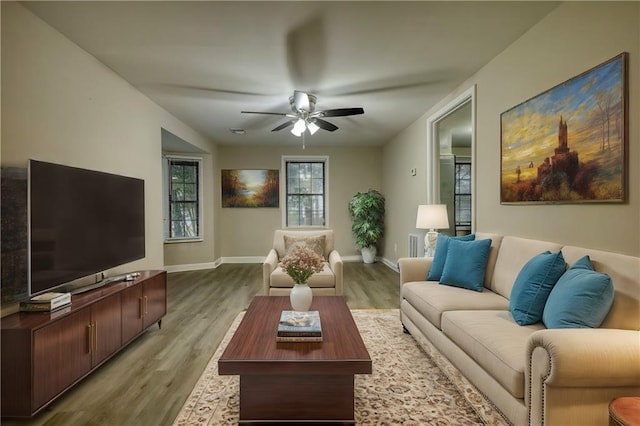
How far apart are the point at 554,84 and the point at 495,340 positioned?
1891 millimetres

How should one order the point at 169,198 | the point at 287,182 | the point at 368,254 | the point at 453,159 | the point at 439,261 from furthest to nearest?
1. the point at 287,182
2. the point at 368,254
3. the point at 169,198
4. the point at 453,159
5. the point at 439,261

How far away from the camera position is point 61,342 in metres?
1.93

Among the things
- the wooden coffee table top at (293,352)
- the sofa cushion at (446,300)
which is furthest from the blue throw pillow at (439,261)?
the wooden coffee table top at (293,352)

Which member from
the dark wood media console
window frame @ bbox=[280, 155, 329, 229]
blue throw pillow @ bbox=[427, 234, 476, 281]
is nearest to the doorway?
blue throw pillow @ bbox=[427, 234, 476, 281]

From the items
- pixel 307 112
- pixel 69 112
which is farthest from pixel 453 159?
pixel 69 112

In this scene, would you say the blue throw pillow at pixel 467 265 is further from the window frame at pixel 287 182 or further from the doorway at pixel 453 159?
the window frame at pixel 287 182

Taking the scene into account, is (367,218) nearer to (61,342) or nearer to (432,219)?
(432,219)

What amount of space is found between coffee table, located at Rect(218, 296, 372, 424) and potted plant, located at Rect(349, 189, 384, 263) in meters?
4.99

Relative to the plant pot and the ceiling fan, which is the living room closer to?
the ceiling fan

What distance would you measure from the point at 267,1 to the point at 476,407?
2.93m

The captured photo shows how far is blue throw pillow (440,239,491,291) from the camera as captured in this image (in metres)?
2.68

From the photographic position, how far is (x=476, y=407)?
1892mm

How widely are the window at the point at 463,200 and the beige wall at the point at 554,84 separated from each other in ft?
9.53

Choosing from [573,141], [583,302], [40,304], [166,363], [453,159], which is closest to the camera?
[583,302]
